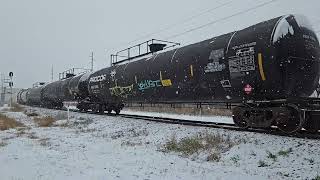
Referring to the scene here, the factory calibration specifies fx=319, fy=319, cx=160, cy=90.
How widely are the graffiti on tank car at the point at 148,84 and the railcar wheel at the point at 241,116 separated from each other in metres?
4.77

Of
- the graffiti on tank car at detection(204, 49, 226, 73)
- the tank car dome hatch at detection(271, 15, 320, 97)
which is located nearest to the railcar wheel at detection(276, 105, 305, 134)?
the tank car dome hatch at detection(271, 15, 320, 97)

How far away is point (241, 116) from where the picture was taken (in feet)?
37.5

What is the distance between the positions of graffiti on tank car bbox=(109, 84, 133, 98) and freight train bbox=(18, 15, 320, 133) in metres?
3.62

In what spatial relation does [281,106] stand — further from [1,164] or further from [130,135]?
[1,164]

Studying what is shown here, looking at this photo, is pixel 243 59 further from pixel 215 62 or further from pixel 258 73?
pixel 215 62

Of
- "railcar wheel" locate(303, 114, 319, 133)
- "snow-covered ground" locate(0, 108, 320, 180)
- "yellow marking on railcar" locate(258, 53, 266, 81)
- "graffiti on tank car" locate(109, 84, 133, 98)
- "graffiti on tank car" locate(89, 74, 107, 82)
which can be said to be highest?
"graffiti on tank car" locate(89, 74, 107, 82)

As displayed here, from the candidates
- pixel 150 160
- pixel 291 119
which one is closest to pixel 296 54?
pixel 291 119

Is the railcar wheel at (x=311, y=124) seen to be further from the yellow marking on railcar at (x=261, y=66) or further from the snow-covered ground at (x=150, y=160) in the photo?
the yellow marking on railcar at (x=261, y=66)

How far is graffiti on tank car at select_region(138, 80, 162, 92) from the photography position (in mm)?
15530

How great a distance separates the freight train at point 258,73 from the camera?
389 inches

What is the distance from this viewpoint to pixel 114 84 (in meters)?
20.0

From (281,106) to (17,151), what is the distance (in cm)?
811

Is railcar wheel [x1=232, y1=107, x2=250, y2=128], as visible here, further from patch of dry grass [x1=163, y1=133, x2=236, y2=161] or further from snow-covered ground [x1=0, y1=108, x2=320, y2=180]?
patch of dry grass [x1=163, y1=133, x2=236, y2=161]

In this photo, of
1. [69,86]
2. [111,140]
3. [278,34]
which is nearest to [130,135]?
[111,140]
